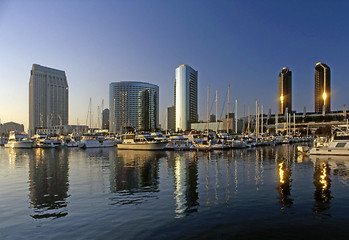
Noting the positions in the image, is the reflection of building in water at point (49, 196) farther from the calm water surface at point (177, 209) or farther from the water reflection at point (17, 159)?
the water reflection at point (17, 159)

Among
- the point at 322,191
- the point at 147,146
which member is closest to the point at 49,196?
the point at 322,191

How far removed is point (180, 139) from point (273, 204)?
88.3 m

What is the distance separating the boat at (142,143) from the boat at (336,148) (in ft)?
133

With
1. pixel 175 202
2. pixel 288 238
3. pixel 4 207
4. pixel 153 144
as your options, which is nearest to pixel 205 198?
pixel 175 202

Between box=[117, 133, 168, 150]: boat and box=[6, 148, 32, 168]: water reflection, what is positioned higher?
box=[117, 133, 168, 150]: boat

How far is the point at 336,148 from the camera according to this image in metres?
49.0

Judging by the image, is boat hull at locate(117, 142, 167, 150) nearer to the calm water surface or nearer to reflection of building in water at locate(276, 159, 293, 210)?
the calm water surface

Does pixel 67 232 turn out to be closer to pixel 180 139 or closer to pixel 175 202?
pixel 175 202

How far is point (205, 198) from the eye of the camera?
730 inches

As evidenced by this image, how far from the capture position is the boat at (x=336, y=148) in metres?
48.0

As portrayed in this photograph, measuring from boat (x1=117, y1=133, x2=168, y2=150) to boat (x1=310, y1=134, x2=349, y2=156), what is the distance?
4042 centimetres

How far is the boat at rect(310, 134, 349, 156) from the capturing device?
158 ft

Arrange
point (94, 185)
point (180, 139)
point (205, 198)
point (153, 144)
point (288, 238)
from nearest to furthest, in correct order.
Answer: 1. point (288, 238)
2. point (205, 198)
3. point (94, 185)
4. point (153, 144)
5. point (180, 139)

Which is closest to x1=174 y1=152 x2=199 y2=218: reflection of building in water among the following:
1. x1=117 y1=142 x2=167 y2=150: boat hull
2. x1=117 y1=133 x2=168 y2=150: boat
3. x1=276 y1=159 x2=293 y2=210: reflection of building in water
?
x1=276 y1=159 x2=293 y2=210: reflection of building in water
